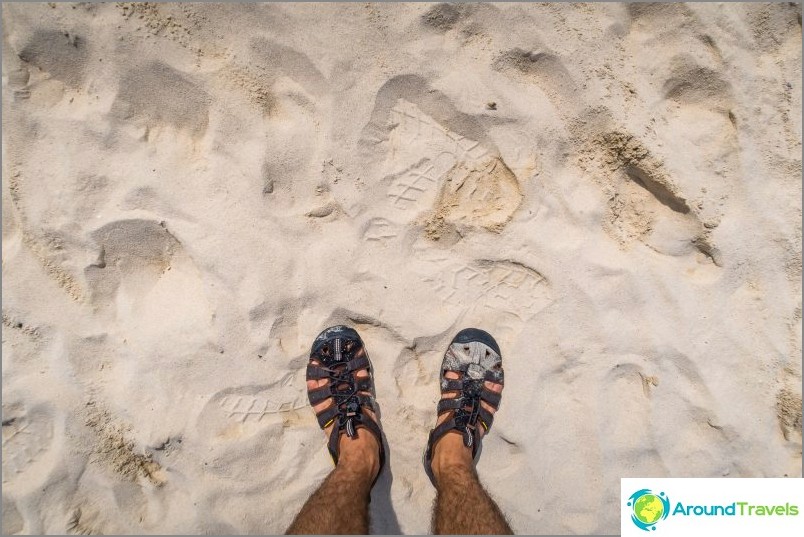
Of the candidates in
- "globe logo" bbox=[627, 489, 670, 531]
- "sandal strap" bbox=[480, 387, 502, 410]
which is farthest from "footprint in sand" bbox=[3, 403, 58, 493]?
"globe logo" bbox=[627, 489, 670, 531]

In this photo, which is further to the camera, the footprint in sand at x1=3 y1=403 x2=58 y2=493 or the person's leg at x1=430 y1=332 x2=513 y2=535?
→ the footprint in sand at x1=3 y1=403 x2=58 y2=493

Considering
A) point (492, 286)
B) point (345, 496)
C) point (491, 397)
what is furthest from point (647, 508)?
point (345, 496)

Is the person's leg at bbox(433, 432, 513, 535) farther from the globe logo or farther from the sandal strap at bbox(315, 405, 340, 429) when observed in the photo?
the globe logo

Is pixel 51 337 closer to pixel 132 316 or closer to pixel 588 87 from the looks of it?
pixel 132 316

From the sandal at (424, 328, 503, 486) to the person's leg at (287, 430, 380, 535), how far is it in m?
0.27

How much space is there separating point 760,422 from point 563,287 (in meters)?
1.05

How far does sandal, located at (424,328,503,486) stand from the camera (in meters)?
1.87

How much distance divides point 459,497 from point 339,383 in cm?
66

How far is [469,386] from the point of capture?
1.89 metres

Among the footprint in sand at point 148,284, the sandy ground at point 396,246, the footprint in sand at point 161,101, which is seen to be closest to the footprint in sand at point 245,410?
the sandy ground at point 396,246

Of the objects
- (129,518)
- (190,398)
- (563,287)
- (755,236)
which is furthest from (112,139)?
(755,236)

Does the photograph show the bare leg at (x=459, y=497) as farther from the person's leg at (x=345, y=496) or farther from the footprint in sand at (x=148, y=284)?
the footprint in sand at (x=148, y=284)

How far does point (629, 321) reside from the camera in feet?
6.18

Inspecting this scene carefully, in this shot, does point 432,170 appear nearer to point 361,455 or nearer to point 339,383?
point 339,383
